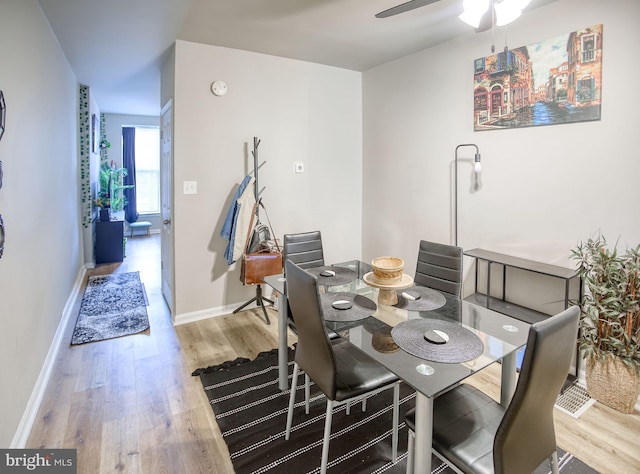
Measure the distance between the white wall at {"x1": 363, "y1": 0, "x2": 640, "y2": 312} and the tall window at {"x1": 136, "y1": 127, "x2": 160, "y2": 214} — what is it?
5.92 m

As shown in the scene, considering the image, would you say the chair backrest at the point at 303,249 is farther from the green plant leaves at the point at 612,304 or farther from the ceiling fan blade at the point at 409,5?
the green plant leaves at the point at 612,304

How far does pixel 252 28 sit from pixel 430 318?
8.55 ft

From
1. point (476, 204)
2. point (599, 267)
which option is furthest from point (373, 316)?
point (476, 204)

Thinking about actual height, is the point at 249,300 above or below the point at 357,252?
below

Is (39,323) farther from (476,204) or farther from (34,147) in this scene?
(476,204)

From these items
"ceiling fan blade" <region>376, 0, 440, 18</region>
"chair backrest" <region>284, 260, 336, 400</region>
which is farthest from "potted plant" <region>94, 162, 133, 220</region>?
"ceiling fan blade" <region>376, 0, 440, 18</region>

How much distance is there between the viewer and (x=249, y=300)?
377 centimetres

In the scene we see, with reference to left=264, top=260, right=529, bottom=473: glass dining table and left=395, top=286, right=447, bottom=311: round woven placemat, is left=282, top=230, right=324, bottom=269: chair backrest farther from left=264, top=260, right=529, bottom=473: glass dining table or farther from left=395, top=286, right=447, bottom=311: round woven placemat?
left=395, top=286, right=447, bottom=311: round woven placemat

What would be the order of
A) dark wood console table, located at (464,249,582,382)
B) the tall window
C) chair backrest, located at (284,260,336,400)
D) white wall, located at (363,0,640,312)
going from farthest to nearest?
1. the tall window
2. dark wood console table, located at (464,249,582,382)
3. white wall, located at (363,0,640,312)
4. chair backrest, located at (284,260,336,400)

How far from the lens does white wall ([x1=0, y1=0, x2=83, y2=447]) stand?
1.82 m

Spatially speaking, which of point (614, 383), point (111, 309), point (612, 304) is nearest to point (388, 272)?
point (612, 304)

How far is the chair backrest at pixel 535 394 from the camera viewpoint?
41.5 inches

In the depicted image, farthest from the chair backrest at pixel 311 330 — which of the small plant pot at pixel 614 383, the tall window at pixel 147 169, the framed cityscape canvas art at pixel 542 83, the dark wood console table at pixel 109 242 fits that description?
the tall window at pixel 147 169

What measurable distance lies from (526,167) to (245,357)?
8.46ft
